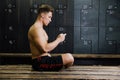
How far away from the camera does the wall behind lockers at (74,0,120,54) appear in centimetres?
737

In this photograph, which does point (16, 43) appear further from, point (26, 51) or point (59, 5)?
point (59, 5)

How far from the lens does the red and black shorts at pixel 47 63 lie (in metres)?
4.29

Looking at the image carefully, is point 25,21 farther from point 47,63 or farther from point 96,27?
point 47,63

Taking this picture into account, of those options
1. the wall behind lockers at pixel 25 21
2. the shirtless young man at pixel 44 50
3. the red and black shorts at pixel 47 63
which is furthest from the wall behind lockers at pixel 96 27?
the red and black shorts at pixel 47 63

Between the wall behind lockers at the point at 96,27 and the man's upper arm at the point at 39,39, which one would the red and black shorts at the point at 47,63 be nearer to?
the man's upper arm at the point at 39,39

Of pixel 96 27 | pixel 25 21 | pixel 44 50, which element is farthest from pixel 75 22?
pixel 44 50

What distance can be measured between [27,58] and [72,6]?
1632mm

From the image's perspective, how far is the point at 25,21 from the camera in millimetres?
7449

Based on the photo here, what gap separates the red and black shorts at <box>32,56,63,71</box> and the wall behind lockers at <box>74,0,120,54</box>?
3125mm

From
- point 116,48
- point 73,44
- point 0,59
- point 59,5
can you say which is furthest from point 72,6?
point 0,59

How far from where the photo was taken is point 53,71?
170 inches

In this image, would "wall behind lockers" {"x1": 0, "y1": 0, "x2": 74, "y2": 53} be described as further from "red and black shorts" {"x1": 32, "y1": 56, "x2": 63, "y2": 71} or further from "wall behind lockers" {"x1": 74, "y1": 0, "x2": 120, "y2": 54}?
"red and black shorts" {"x1": 32, "y1": 56, "x2": 63, "y2": 71}

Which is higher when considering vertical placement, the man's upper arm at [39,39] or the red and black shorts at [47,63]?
the man's upper arm at [39,39]

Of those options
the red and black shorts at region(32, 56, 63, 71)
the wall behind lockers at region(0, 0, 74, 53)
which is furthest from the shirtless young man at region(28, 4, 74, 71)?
the wall behind lockers at region(0, 0, 74, 53)
